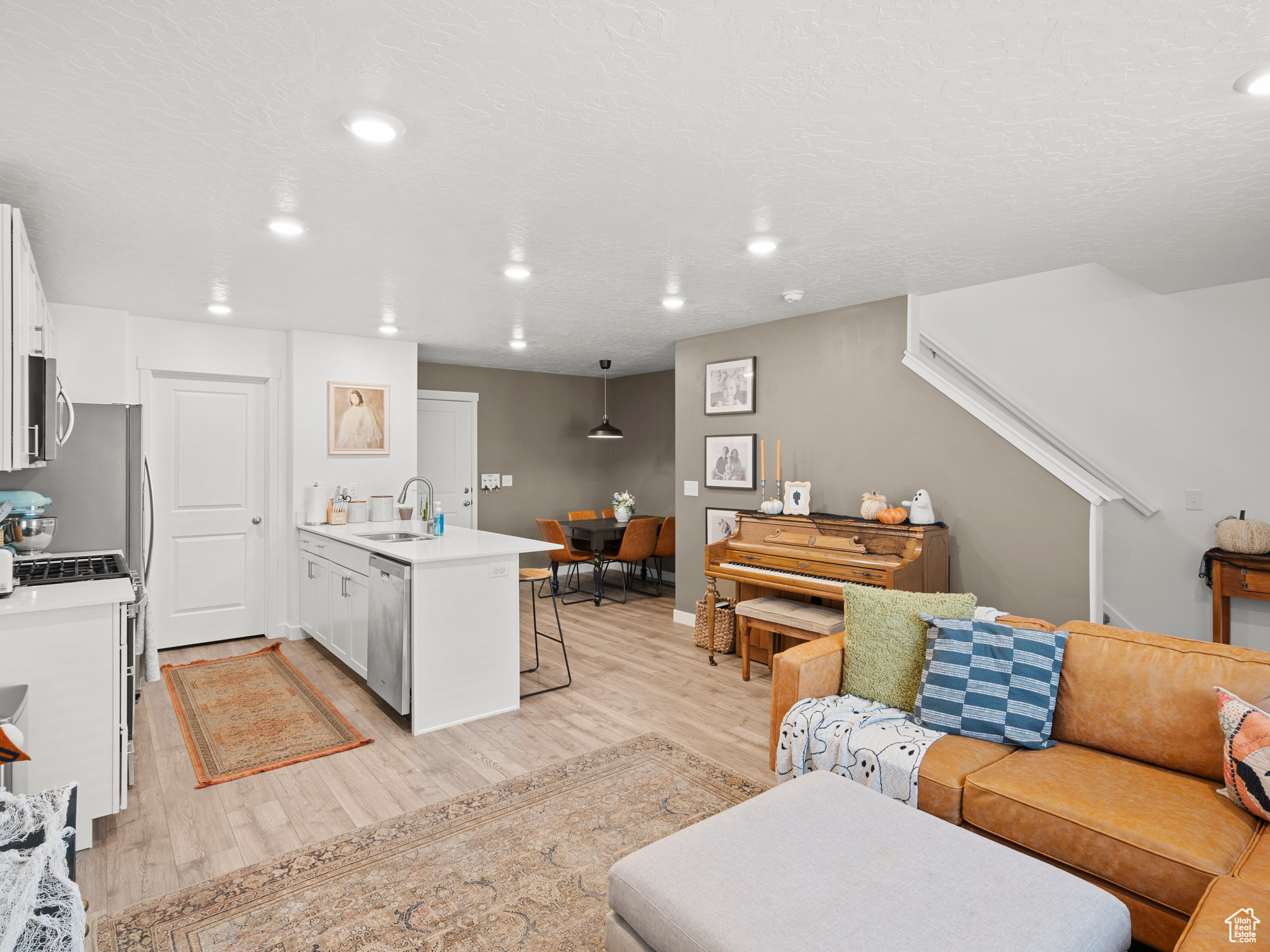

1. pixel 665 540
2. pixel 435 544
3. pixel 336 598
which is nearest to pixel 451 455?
pixel 665 540

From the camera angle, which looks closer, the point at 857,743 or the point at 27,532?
the point at 857,743

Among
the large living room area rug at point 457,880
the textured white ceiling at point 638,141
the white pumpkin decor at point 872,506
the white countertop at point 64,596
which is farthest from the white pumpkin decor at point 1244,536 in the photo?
the white countertop at point 64,596

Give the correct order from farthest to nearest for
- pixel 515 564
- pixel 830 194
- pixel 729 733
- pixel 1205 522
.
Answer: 1. pixel 1205 522
2. pixel 515 564
3. pixel 729 733
4. pixel 830 194

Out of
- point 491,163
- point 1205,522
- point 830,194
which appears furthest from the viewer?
point 1205,522

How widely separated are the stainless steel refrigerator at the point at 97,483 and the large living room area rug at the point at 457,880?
77.2 inches

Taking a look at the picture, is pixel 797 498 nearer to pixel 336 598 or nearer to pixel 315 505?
pixel 336 598

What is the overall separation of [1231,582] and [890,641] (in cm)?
246

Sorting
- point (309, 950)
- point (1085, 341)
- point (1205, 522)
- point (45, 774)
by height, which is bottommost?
point (309, 950)

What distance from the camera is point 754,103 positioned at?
1.86m

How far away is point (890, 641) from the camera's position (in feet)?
8.43

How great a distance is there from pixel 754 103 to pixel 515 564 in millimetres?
2526

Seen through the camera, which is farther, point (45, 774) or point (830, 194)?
point (830, 194)

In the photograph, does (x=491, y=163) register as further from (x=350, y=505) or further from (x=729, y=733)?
(x=350, y=505)

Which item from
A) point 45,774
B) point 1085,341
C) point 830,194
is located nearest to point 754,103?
point 830,194
